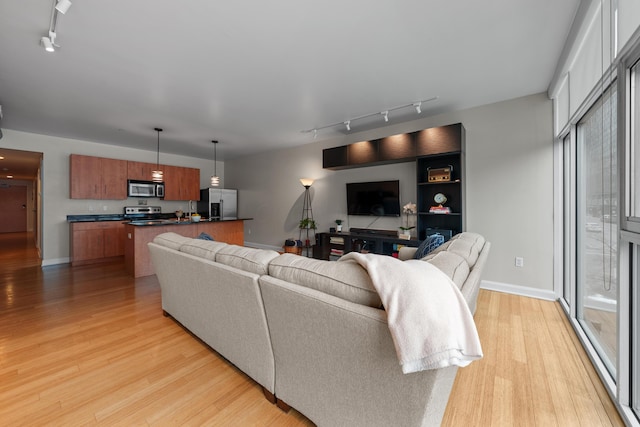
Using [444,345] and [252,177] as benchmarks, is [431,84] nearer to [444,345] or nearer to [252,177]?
[444,345]

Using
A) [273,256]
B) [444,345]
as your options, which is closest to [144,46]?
[273,256]

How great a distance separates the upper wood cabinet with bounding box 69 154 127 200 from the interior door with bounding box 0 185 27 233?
8809mm

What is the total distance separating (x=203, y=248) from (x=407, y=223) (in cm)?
331

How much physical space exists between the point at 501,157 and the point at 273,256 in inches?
134

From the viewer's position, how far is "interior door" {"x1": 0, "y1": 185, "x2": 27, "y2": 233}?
1018 cm

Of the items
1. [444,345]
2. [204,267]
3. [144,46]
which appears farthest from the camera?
[144,46]

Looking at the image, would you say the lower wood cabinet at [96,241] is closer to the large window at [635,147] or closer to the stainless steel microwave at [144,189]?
the stainless steel microwave at [144,189]

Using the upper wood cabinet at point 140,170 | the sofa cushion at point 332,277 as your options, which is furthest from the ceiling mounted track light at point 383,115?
the upper wood cabinet at point 140,170

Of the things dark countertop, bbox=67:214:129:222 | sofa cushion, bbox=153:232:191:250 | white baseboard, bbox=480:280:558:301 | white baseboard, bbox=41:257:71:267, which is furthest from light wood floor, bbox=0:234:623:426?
dark countertop, bbox=67:214:129:222

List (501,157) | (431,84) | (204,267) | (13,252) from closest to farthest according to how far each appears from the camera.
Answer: (204,267) → (431,84) → (501,157) → (13,252)

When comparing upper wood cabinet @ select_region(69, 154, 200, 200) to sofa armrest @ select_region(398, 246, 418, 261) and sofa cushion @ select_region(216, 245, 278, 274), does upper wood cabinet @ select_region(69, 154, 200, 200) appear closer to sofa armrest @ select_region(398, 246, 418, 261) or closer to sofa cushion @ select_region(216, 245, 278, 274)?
sofa cushion @ select_region(216, 245, 278, 274)

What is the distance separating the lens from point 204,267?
1.82 meters

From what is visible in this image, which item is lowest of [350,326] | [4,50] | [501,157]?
[350,326]

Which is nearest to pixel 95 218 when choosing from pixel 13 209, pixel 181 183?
pixel 181 183
